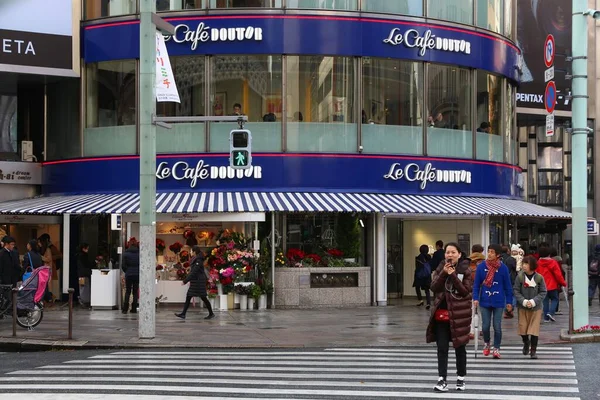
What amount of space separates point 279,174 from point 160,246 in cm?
387

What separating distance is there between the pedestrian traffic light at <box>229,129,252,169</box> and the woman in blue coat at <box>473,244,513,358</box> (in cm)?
599

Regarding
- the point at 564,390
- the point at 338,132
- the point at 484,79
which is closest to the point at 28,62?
the point at 338,132

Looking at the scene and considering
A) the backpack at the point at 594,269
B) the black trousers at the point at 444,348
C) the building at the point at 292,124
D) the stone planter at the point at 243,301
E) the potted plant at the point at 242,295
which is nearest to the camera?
the black trousers at the point at 444,348

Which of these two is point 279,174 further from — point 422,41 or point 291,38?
point 422,41

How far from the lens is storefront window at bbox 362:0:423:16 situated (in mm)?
28734

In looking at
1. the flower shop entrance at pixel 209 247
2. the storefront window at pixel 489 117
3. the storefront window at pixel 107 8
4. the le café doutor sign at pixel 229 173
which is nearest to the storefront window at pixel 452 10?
the storefront window at pixel 489 117

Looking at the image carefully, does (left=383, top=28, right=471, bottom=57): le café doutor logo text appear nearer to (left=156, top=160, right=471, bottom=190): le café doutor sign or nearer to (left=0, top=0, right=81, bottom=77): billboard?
(left=156, top=160, right=471, bottom=190): le café doutor sign

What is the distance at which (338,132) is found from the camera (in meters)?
28.5

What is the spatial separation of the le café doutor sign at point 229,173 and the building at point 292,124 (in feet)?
0.11

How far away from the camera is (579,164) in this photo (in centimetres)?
1998

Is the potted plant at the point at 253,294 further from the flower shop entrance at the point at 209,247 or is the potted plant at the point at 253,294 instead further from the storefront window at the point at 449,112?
the storefront window at the point at 449,112

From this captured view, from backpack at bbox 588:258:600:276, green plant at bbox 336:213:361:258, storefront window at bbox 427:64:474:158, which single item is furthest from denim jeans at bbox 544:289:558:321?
storefront window at bbox 427:64:474:158

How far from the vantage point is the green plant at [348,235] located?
2780 centimetres

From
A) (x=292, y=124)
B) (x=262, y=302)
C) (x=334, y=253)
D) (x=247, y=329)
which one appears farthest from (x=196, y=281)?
(x=292, y=124)
